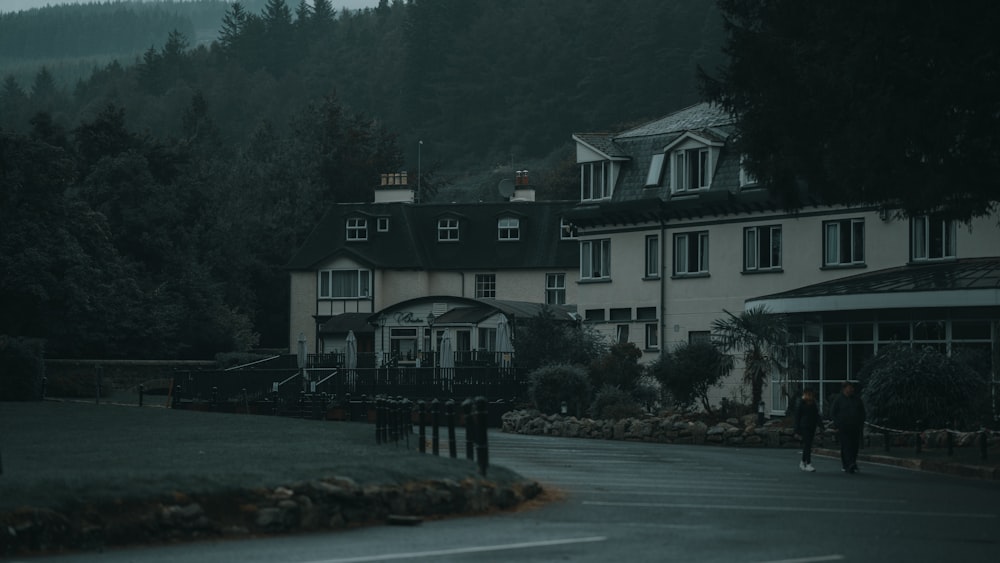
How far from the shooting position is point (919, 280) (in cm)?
4156

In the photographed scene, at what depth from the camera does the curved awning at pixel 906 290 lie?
128ft

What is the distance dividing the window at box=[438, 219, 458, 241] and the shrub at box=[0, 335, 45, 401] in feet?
108

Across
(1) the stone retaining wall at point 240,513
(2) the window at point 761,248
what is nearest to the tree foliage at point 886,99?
(1) the stone retaining wall at point 240,513

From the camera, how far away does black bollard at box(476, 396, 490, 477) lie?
20156 millimetres

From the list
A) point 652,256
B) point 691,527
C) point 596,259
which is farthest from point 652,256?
point 691,527

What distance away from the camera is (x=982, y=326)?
132ft

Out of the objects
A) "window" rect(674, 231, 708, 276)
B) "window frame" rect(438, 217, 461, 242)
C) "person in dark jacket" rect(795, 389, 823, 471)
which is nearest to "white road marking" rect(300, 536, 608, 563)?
"person in dark jacket" rect(795, 389, 823, 471)

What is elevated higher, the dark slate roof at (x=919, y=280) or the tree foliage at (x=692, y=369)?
the dark slate roof at (x=919, y=280)

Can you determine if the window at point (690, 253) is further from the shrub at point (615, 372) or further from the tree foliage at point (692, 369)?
the tree foliage at point (692, 369)

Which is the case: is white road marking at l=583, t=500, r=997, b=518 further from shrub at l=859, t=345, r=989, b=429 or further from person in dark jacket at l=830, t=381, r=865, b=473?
shrub at l=859, t=345, r=989, b=429

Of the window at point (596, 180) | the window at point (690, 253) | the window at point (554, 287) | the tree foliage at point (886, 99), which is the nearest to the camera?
the tree foliage at point (886, 99)

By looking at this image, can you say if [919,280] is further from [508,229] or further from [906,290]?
[508,229]

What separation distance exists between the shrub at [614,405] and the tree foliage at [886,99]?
577 inches

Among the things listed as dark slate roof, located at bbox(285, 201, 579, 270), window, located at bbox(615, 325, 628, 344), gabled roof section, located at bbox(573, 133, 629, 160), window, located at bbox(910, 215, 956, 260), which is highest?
gabled roof section, located at bbox(573, 133, 629, 160)
